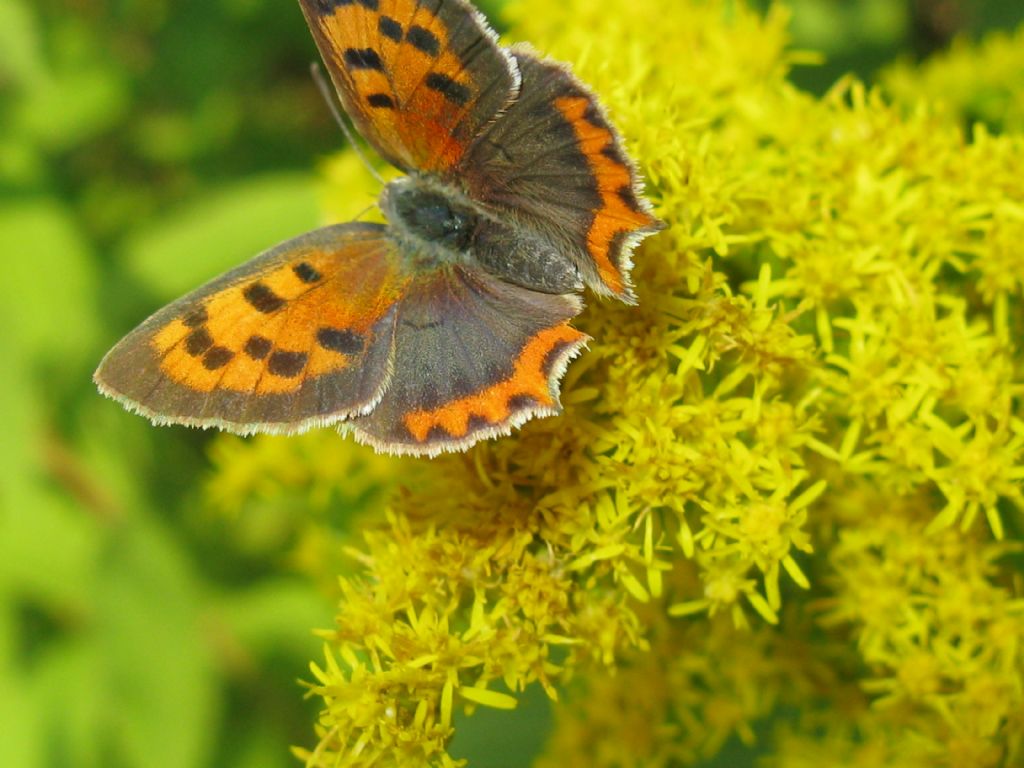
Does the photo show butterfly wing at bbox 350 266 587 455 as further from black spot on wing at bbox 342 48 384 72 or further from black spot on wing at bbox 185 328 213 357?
black spot on wing at bbox 342 48 384 72

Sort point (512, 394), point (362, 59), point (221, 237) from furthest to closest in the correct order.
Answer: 1. point (221, 237)
2. point (362, 59)
3. point (512, 394)

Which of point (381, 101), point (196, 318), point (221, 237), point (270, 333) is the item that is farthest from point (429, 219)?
point (221, 237)

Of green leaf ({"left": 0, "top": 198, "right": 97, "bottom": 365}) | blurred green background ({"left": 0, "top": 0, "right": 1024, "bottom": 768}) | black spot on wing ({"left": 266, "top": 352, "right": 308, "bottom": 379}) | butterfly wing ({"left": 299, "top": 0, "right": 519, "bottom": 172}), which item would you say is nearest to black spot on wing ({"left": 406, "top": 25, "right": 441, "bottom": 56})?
butterfly wing ({"left": 299, "top": 0, "right": 519, "bottom": 172})

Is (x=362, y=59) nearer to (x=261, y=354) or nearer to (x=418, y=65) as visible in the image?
(x=418, y=65)

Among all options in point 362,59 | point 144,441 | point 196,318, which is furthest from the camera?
point 144,441

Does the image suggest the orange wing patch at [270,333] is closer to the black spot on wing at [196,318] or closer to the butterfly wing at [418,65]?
the black spot on wing at [196,318]

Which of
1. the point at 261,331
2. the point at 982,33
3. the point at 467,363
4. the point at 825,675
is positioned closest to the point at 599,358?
the point at 467,363

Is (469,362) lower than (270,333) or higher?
lower
